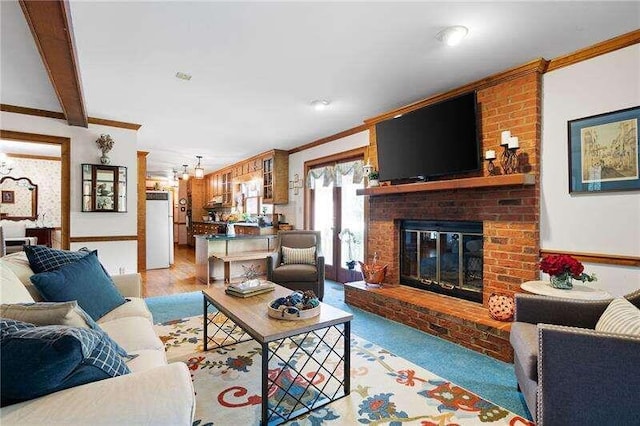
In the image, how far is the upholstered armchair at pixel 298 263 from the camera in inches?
161

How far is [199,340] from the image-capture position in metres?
2.93

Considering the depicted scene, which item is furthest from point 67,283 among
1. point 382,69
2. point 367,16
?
point 382,69

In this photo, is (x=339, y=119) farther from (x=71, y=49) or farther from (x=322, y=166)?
(x=71, y=49)

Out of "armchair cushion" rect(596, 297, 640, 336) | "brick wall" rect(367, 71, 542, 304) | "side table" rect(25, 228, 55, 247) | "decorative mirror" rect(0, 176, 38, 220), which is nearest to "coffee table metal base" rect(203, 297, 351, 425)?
"armchair cushion" rect(596, 297, 640, 336)

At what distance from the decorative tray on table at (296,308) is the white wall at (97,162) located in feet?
11.8

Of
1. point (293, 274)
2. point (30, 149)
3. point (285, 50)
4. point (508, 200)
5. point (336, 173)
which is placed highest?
point (30, 149)

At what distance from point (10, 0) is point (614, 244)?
14.5 ft

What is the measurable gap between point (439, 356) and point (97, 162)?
4855 mm

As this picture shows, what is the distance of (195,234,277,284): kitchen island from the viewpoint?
5.24 metres

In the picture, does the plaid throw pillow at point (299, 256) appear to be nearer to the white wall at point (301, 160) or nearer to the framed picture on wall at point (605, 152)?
the white wall at point (301, 160)

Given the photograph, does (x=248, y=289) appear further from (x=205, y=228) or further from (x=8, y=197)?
(x=8, y=197)

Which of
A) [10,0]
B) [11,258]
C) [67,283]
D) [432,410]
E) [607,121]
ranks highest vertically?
[10,0]

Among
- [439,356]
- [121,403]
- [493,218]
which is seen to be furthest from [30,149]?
[493,218]

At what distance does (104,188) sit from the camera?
4500mm
